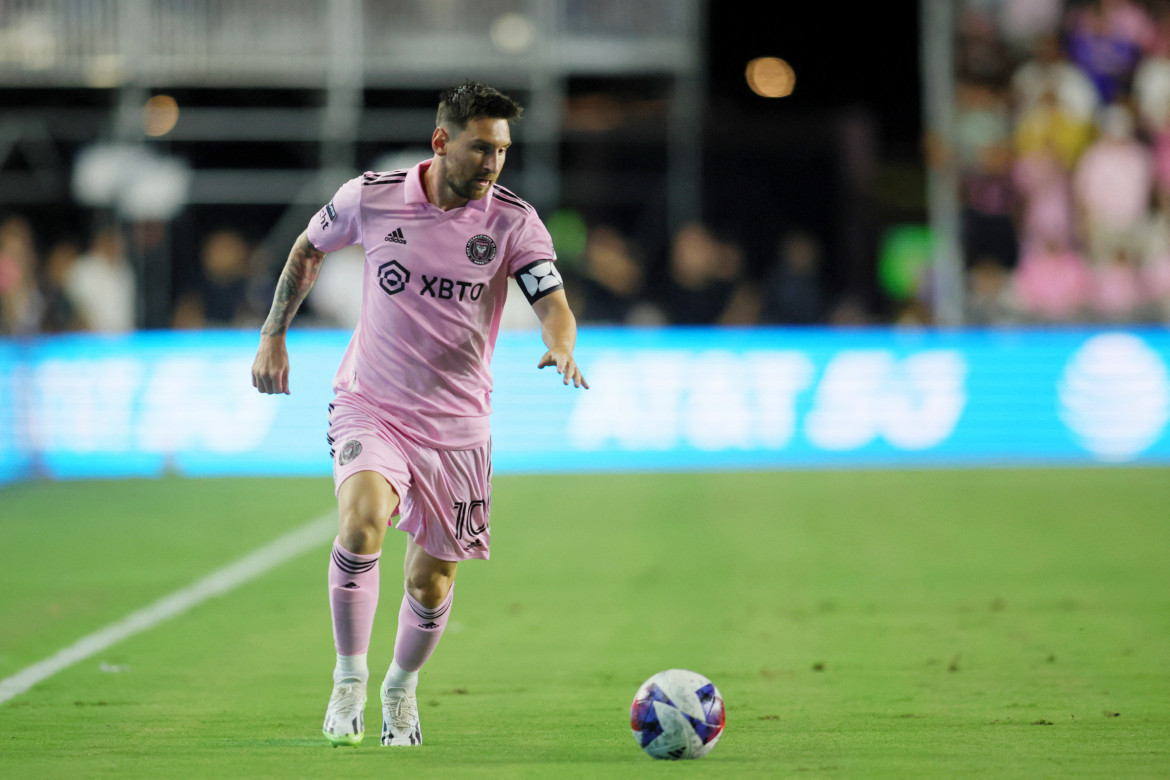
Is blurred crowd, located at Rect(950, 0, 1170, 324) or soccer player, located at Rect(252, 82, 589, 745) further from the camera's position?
blurred crowd, located at Rect(950, 0, 1170, 324)

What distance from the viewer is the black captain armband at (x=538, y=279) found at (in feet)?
19.2

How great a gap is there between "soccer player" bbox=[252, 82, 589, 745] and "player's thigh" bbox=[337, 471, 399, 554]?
0.07 meters

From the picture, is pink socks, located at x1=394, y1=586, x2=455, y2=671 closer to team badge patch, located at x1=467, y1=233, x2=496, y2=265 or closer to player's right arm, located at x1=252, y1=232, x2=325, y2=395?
player's right arm, located at x1=252, y1=232, x2=325, y2=395

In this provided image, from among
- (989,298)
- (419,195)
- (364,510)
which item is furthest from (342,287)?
(364,510)

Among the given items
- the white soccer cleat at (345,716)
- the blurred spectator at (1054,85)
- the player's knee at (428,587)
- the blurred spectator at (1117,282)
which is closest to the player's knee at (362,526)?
the player's knee at (428,587)

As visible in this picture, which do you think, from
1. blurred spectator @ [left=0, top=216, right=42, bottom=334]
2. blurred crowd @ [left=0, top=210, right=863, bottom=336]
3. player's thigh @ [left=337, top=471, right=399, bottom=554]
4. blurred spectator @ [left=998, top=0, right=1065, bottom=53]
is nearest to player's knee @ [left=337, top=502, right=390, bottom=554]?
player's thigh @ [left=337, top=471, right=399, bottom=554]

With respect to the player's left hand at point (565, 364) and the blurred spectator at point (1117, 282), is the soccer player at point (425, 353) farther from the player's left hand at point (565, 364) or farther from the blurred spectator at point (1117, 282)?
the blurred spectator at point (1117, 282)

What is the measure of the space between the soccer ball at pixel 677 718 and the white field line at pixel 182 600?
2.89m

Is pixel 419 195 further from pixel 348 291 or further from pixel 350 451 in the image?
pixel 348 291

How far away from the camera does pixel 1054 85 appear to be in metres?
19.8

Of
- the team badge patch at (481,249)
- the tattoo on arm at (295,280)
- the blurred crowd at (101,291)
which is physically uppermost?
the team badge patch at (481,249)

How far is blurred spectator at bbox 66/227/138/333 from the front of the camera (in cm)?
1852

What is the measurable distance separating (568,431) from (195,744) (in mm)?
11564

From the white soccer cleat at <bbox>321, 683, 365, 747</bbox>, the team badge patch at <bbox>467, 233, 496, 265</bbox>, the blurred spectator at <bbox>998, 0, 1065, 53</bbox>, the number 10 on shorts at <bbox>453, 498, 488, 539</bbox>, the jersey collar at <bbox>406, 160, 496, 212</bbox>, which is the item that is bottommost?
the white soccer cleat at <bbox>321, 683, 365, 747</bbox>
